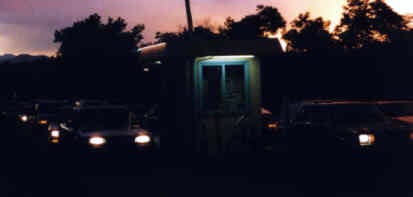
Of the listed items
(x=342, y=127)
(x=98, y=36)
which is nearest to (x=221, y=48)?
(x=342, y=127)

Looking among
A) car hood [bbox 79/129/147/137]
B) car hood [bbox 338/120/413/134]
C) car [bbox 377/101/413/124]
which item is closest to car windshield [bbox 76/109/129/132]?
car hood [bbox 79/129/147/137]

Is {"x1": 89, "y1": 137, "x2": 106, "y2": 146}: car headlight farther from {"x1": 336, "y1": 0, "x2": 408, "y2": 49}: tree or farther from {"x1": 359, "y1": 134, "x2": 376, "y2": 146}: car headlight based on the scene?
{"x1": 336, "y1": 0, "x2": 408, "y2": 49}: tree

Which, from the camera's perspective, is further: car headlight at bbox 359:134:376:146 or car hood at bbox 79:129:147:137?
car hood at bbox 79:129:147:137

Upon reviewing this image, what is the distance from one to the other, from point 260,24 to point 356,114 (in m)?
38.1

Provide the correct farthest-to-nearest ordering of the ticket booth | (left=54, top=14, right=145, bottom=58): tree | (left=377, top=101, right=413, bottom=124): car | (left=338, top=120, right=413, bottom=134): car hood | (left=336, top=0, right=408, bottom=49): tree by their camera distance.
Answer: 1. (left=54, top=14, right=145, bottom=58): tree
2. (left=336, top=0, right=408, bottom=49): tree
3. (left=377, top=101, right=413, bottom=124): car
4. the ticket booth
5. (left=338, top=120, right=413, bottom=134): car hood

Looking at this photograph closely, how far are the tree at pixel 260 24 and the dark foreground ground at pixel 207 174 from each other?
34.5 m

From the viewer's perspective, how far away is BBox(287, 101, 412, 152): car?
1414 cm

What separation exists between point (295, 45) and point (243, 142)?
31.1 meters

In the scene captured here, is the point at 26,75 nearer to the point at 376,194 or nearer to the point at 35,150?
the point at 35,150

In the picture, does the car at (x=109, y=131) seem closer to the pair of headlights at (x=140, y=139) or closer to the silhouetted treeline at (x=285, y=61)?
the pair of headlights at (x=140, y=139)

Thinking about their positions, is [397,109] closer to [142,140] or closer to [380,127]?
[380,127]

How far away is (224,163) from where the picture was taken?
17.0 meters

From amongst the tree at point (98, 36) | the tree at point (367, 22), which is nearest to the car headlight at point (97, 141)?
the tree at point (367, 22)

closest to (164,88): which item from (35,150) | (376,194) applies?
(35,150)
